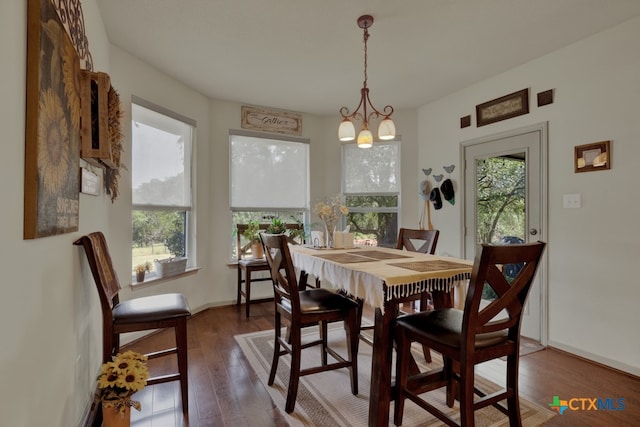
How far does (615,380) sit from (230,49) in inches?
154

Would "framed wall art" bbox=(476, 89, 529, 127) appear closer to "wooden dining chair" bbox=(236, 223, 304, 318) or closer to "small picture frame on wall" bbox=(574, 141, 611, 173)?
"small picture frame on wall" bbox=(574, 141, 611, 173)

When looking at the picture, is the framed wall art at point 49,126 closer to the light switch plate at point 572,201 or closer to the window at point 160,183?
the window at point 160,183

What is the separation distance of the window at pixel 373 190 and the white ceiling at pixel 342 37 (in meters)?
1.08

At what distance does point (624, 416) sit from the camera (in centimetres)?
186

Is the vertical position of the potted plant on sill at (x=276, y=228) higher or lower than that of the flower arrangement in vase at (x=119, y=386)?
higher

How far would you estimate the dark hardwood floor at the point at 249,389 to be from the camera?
71.9 inches

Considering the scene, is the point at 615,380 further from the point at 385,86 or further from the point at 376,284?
the point at 385,86

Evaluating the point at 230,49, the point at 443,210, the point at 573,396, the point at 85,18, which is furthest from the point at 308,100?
the point at 573,396

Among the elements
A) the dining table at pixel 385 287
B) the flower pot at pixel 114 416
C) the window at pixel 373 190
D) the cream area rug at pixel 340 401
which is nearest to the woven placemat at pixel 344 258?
the dining table at pixel 385 287

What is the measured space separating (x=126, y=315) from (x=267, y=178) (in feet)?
9.08

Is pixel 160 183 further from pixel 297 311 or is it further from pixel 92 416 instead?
pixel 297 311

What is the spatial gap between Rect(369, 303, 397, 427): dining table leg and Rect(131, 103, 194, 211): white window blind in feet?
8.46

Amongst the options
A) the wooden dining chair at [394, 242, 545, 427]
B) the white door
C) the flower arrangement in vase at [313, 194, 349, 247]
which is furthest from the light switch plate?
the flower arrangement in vase at [313, 194, 349, 247]

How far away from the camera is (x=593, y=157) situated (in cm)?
259
